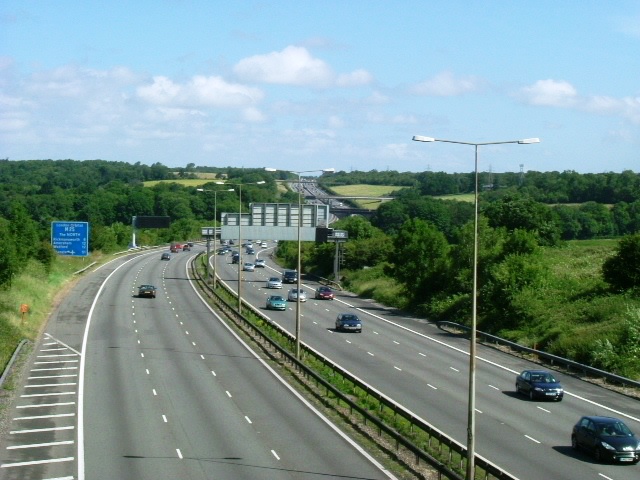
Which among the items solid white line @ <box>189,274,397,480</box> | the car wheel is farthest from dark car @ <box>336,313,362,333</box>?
the car wheel

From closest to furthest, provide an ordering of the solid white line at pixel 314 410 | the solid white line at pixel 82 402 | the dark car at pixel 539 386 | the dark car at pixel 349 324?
the solid white line at pixel 82 402 < the solid white line at pixel 314 410 < the dark car at pixel 539 386 < the dark car at pixel 349 324

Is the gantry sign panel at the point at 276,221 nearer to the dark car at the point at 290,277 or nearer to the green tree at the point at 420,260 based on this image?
the dark car at the point at 290,277

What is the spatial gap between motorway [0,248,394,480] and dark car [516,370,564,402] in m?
9.87

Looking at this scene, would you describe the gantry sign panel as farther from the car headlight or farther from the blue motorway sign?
the car headlight

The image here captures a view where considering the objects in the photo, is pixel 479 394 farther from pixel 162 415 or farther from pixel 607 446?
pixel 162 415

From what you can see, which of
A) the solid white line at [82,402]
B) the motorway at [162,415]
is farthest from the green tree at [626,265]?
the solid white line at [82,402]

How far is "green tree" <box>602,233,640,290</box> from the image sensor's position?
61.3m

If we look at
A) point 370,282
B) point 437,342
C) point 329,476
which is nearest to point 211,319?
point 437,342

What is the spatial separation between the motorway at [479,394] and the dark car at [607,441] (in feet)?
1.16

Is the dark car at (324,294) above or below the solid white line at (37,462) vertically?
below

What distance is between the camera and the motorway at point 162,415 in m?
24.8

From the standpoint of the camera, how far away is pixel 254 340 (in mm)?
53469

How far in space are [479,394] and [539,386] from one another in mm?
2676

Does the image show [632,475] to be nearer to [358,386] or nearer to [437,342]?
[358,386]
